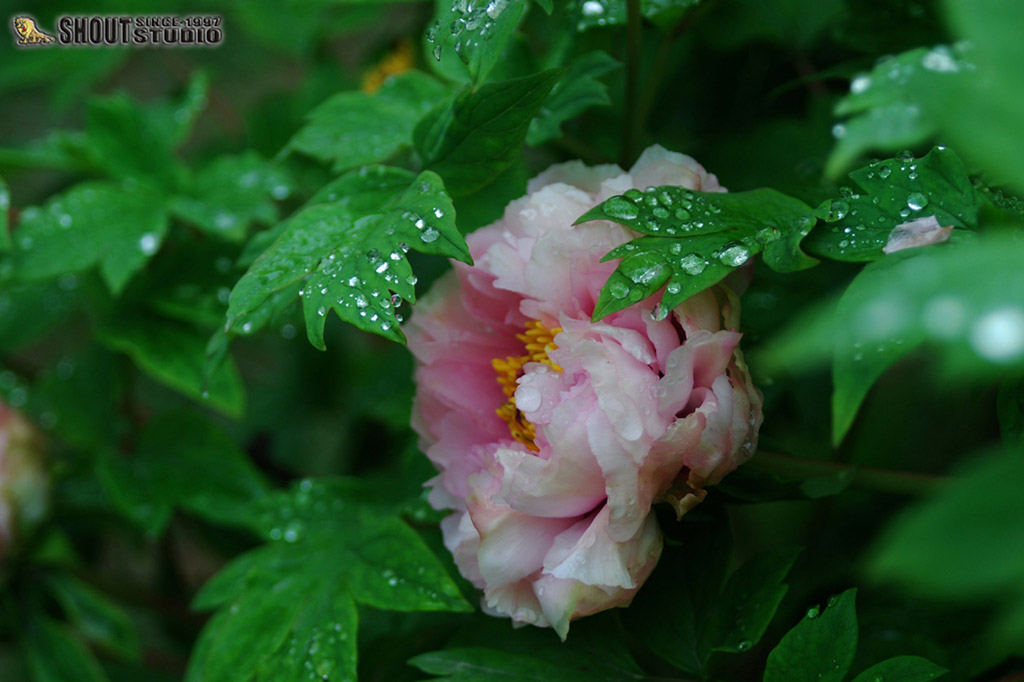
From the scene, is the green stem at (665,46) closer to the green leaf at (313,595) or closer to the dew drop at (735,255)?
the dew drop at (735,255)

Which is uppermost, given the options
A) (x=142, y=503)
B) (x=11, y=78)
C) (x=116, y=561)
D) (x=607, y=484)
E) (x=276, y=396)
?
(x=607, y=484)

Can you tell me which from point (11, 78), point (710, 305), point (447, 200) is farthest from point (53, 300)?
point (710, 305)

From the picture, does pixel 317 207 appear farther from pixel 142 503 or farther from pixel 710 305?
pixel 142 503

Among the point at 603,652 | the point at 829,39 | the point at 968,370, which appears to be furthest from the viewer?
the point at 829,39

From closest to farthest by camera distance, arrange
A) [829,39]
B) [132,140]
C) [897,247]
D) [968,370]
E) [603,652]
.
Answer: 1. [968,370]
2. [897,247]
3. [603,652]
4. [829,39]
5. [132,140]

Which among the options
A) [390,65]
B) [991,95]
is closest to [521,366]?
[991,95]

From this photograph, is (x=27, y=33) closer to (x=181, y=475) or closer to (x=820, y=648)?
(x=181, y=475)

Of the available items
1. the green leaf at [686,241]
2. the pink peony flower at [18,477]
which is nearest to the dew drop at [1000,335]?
the green leaf at [686,241]

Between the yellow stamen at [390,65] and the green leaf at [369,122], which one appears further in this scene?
the yellow stamen at [390,65]
